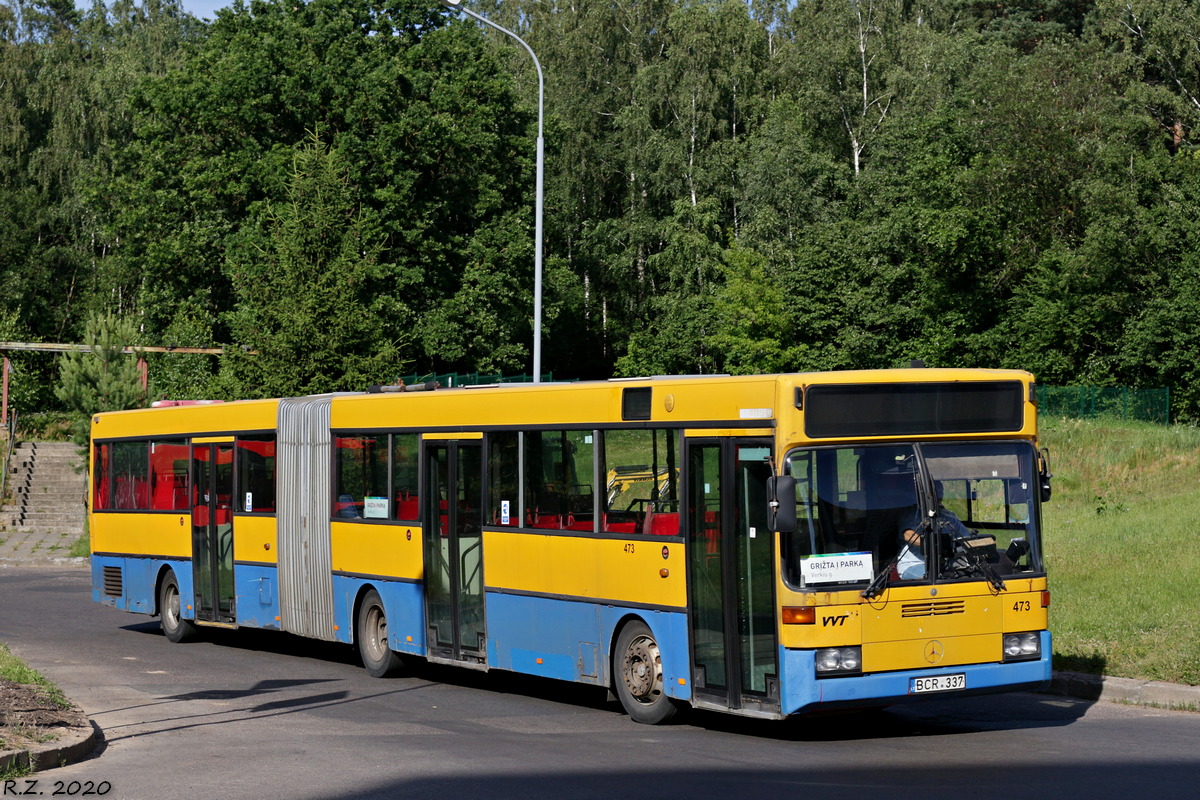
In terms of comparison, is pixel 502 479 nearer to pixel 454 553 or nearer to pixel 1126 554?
pixel 454 553

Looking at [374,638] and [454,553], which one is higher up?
[454,553]

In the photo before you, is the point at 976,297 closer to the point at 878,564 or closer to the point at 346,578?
the point at 346,578

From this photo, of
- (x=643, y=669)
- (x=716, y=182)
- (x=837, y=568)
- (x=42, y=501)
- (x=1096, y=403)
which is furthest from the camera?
(x=716, y=182)

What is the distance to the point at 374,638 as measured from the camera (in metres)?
15.9

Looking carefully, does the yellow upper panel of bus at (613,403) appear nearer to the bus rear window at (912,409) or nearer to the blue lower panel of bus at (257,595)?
the bus rear window at (912,409)

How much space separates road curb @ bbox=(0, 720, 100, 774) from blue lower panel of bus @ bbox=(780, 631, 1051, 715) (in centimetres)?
486

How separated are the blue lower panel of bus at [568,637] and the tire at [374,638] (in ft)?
6.97

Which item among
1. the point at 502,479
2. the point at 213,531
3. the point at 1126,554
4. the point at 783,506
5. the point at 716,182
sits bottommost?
the point at 1126,554

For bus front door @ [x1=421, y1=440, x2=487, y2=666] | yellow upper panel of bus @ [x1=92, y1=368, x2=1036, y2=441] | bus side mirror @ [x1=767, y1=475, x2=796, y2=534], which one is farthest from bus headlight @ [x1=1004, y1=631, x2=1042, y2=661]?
bus front door @ [x1=421, y1=440, x2=487, y2=666]

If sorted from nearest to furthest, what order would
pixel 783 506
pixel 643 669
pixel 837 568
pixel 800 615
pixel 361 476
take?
pixel 783 506, pixel 800 615, pixel 837 568, pixel 643 669, pixel 361 476

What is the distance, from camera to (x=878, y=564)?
10234 millimetres

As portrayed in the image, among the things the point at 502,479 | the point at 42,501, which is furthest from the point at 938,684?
the point at 42,501

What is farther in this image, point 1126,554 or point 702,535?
point 1126,554

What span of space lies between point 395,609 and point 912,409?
22.0ft
